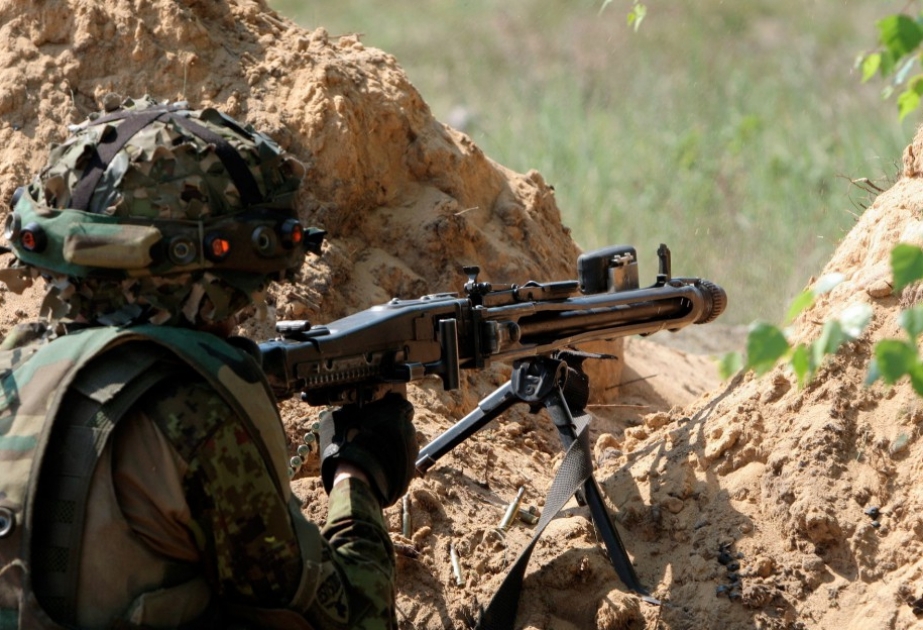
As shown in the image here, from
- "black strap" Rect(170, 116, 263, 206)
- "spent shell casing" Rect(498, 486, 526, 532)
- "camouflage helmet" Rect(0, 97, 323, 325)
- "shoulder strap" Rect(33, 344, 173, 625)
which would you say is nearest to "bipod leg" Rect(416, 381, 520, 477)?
"spent shell casing" Rect(498, 486, 526, 532)

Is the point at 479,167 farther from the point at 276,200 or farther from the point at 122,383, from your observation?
the point at 122,383

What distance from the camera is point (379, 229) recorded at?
6191 mm

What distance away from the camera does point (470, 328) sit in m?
4.38

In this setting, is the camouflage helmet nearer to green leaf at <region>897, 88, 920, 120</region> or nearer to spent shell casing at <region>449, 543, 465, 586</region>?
green leaf at <region>897, 88, 920, 120</region>

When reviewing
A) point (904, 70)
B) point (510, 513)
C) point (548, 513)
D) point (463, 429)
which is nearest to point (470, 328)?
point (463, 429)

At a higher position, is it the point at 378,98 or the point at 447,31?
the point at 447,31

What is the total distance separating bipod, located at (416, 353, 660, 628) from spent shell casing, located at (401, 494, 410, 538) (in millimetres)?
135

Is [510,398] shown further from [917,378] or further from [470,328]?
[917,378]

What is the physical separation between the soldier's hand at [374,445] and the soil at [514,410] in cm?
48

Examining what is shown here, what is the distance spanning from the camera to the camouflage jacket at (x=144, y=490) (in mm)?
2674

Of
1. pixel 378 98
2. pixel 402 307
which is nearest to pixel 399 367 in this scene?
pixel 402 307

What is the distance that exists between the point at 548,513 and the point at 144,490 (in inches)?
84.7

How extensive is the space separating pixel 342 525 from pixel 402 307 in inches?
40.1

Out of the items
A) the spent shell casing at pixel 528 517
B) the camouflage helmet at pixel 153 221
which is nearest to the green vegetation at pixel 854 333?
the camouflage helmet at pixel 153 221
